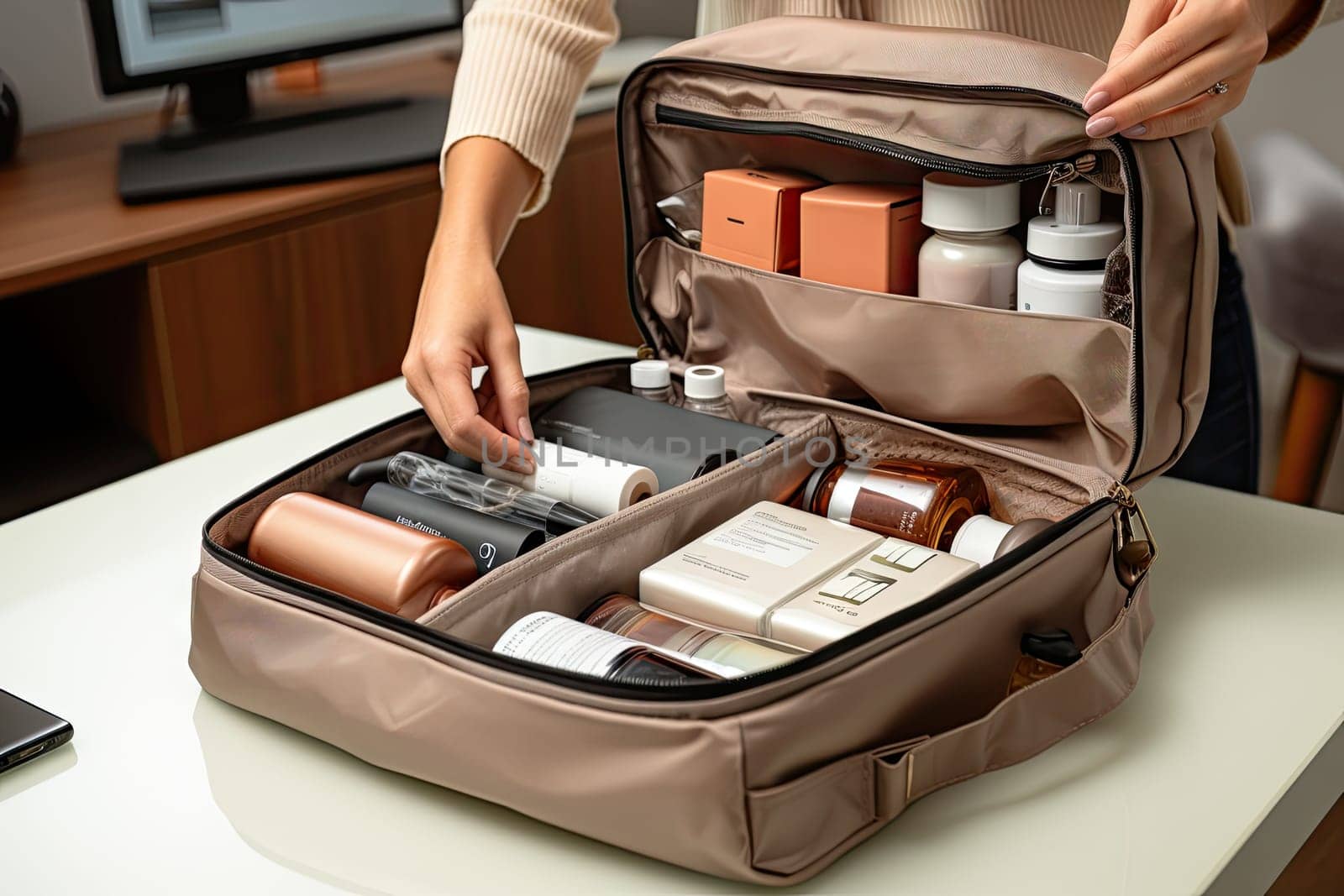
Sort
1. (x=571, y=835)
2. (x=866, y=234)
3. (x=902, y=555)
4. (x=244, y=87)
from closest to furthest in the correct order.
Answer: (x=571, y=835) → (x=902, y=555) → (x=866, y=234) → (x=244, y=87)

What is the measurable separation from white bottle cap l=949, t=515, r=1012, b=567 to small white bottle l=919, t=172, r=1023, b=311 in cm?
12

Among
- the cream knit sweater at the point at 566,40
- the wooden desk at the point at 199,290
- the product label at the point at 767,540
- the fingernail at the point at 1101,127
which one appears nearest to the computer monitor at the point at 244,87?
the wooden desk at the point at 199,290

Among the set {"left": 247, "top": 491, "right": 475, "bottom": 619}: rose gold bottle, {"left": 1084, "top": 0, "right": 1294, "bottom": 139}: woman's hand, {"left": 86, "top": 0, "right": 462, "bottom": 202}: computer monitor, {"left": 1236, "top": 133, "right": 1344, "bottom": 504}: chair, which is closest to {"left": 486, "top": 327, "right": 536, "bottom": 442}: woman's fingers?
{"left": 247, "top": 491, "right": 475, "bottom": 619}: rose gold bottle

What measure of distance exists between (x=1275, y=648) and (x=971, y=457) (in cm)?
18

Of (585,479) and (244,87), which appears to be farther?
(244,87)

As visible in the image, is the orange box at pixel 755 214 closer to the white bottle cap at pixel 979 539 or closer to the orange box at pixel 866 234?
the orange box at pixel 866 234

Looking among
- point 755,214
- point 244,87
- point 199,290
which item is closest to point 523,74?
point 755,214

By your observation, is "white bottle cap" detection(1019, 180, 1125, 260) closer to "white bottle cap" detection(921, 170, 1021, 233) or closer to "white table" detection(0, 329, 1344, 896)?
"white bottle cap" detection(921, 170, 1021, 233)

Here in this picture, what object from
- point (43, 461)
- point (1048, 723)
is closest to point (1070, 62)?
point (1048, 723)

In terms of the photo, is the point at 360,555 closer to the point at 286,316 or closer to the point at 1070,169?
the point at 1070,169

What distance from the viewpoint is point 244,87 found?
1.73m

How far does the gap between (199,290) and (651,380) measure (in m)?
0.79

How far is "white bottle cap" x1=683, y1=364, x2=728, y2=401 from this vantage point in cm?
80

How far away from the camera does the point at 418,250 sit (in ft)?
5.45
